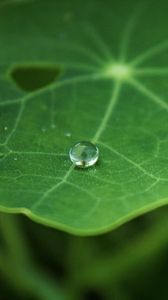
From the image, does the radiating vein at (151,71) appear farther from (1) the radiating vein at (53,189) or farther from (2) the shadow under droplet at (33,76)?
(1) the radiating vein at (53,189)

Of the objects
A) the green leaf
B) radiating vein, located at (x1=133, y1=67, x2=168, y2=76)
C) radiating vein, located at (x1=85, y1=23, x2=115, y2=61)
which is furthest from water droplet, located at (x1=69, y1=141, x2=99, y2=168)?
radiating vein, located at (x1=85, y1=23, x2=115, y2=61)

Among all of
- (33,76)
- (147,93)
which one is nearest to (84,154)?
(147,93)

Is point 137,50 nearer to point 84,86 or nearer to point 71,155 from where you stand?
point 84,86

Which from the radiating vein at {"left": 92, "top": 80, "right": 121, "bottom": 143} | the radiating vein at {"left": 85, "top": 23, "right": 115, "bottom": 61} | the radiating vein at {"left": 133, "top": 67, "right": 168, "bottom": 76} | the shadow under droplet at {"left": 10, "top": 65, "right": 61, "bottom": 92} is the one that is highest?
the radiating vein at {"left": 85, "top": 23, "right": 115, "bottom": 61}

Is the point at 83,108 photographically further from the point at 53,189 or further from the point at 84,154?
the point at 53,189

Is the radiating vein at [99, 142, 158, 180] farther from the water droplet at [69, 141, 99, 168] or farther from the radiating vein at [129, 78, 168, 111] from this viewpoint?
the radiating vein at [129, 78, 168, 111]

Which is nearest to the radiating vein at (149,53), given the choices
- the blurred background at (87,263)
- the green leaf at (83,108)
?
the green leaf at (83,108)
